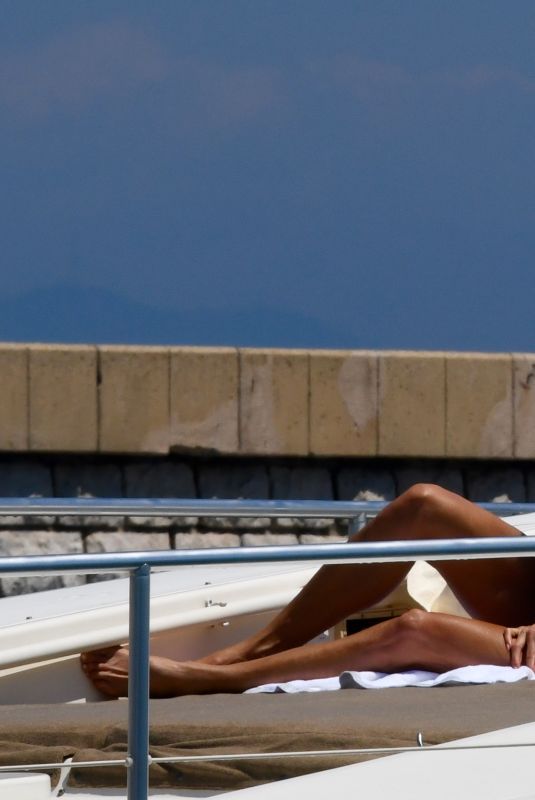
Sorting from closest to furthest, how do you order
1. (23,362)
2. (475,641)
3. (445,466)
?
(475,641) → (23,362) → (445,466)

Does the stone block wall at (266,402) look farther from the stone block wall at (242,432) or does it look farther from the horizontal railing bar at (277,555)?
the horizontal railing bar at (277,555)

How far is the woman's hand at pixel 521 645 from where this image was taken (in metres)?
3.10

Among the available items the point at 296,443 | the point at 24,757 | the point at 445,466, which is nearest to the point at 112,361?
the point at 296,443

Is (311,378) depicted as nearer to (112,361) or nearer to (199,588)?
(112,361)

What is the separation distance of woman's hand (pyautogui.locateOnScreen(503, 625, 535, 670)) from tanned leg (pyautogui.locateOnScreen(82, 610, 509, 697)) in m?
0.01

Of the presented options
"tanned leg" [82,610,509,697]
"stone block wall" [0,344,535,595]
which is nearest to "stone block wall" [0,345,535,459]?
"stone block wall" [0,344,535,595]

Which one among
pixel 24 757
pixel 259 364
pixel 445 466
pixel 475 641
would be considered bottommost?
pixel 24 757

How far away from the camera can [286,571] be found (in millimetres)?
4125

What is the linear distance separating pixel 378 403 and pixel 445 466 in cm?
44

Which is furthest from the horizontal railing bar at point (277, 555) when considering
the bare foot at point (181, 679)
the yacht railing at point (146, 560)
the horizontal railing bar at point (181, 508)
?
the horizontal railing bar at point (181, 508)

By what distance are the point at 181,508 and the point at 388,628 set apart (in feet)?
4.16

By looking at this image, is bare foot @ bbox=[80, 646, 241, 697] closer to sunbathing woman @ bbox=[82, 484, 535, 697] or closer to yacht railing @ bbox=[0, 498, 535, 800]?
sunbathing woman @ bbox=[82, 484, 535, 697]

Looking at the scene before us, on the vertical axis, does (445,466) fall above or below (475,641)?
above

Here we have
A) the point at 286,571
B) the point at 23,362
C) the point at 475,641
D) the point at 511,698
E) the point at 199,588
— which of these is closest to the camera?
the point at 511,698
